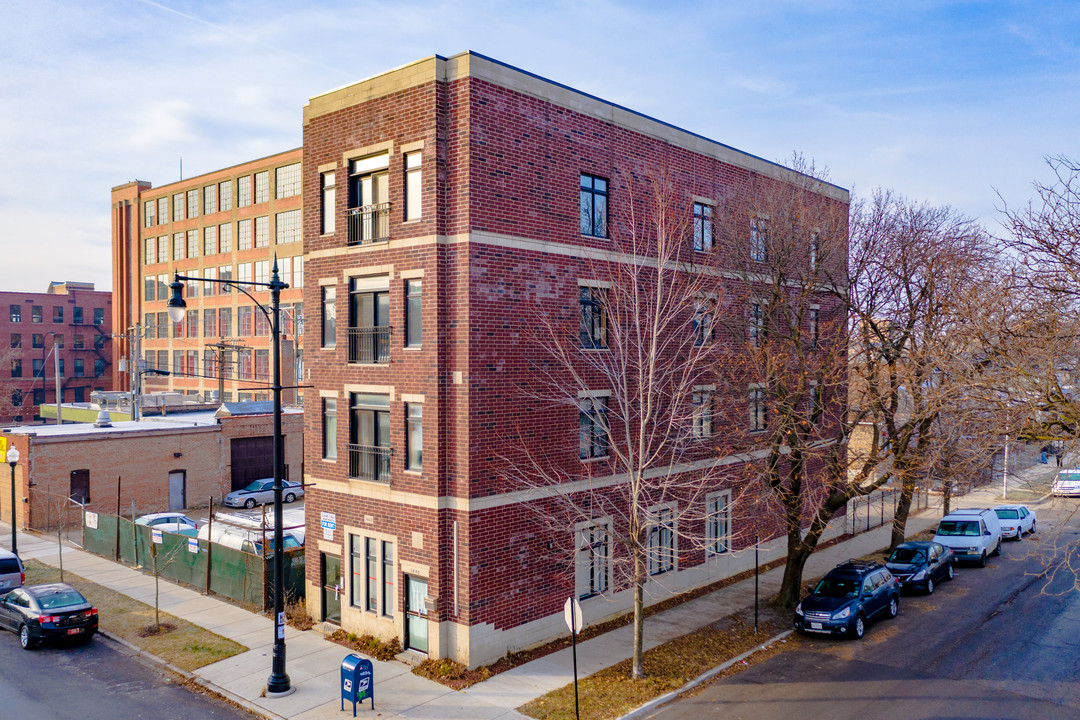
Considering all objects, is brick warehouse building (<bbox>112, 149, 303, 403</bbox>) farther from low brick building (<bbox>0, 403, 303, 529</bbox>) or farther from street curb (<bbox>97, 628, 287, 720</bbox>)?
street curb (<bbox>97, 628, 287, 720</bbox>)

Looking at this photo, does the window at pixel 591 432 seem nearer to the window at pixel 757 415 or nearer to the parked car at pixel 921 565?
the window at pixel 757 415

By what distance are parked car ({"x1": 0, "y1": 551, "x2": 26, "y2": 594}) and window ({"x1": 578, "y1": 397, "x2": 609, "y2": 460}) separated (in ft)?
58.9

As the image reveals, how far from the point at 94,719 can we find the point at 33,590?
6641 millimetres

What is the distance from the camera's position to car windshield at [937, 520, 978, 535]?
29.0 m

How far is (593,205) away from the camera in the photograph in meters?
20.8

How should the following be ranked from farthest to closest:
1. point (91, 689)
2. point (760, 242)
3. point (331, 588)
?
point (760, 242)
point (331, 588)
point (91, 689)

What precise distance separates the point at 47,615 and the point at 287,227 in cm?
4398

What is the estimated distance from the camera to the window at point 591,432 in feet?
67.2

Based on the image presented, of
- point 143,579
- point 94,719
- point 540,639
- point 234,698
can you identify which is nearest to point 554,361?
point 540,639

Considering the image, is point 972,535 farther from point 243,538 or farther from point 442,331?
point 243,538

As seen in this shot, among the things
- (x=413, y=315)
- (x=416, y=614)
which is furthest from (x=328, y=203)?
(x=416, y=614)

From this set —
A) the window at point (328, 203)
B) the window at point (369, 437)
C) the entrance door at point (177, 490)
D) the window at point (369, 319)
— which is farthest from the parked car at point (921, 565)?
the entrance door at point (177, 490)

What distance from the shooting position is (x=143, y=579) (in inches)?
1005

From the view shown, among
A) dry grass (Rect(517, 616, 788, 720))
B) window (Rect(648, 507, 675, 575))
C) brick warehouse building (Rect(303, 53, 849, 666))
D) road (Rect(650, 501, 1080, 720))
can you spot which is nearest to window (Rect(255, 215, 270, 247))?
brick warehouse building (Rect(303, 53, 849, 666))
